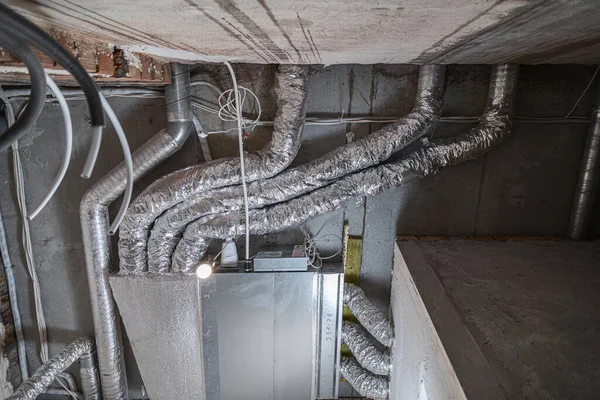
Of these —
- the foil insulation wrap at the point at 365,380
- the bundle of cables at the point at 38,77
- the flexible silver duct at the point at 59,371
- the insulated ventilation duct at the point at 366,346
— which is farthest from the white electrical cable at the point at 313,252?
the flexible silver duct at the point at 59,371

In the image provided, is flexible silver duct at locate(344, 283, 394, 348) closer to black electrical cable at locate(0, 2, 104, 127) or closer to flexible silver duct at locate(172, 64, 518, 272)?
flexible silver duct at locate(172, 64, 518, 272)

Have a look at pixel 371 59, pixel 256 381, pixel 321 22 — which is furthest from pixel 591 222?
pixel 256 381

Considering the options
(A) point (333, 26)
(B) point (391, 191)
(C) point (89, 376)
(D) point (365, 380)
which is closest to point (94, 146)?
(A) point (333, 26)

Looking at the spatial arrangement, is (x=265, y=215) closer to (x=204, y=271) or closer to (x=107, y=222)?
(x=204, y=271)

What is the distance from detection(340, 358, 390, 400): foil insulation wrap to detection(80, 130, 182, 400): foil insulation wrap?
1.41 metres

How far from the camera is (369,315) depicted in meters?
1.88

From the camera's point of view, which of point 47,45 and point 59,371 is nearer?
point 47,45

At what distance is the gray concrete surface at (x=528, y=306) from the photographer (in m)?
0.98

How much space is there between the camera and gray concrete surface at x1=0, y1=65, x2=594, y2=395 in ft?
5.96

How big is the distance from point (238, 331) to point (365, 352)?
744mm

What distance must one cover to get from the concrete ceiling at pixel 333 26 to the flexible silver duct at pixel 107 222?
0.34 metres

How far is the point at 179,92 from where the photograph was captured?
1682 mm

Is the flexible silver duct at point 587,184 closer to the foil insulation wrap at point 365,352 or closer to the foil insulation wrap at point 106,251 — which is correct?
the foil insulation wrap at point 365,352

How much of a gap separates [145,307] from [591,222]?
103 inches
